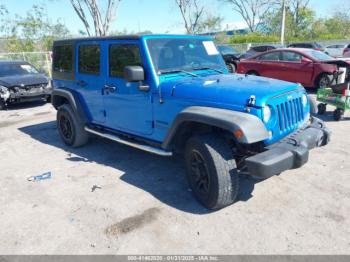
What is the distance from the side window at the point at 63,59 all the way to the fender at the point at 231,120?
Result: 3.14 m

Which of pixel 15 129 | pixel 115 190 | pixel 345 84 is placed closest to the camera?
pixel 115 190

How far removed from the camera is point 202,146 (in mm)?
3496

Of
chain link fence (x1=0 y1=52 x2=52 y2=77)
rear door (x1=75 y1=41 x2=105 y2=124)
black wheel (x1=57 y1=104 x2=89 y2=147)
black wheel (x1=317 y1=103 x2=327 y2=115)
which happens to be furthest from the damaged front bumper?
Result: chain link fence (x1=0 y1=52 x2=52 y2=77)

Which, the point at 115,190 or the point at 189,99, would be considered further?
the point at 115,190

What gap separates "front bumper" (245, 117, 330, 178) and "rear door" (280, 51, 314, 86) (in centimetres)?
709

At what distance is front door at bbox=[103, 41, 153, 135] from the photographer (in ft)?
14.3

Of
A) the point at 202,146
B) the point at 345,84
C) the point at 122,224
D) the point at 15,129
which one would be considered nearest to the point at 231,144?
the point at 202,146

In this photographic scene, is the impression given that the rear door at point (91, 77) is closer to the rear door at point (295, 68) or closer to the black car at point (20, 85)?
the black car at point (20, 85)

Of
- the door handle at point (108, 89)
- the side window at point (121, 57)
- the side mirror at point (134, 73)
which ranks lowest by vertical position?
the door handle at point (108, 89)

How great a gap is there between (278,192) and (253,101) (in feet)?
4.46

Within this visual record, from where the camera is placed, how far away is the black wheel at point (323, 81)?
9.76 meters

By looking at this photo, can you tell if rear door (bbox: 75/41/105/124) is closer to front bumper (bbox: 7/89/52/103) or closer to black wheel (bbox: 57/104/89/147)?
black wheel (bbox: 57/104/89/147)

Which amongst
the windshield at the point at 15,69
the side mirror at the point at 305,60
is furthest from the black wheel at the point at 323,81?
the windshield at the point at 15,69

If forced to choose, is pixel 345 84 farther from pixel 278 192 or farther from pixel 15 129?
pixel 15 129
